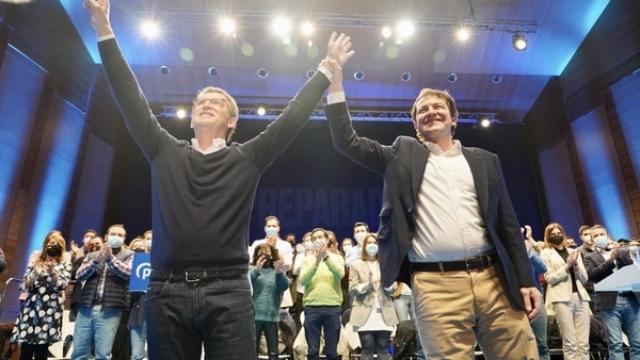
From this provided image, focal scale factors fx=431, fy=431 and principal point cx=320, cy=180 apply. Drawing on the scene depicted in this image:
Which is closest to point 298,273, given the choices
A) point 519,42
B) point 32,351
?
point 32,351

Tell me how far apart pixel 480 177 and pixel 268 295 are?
3.20m

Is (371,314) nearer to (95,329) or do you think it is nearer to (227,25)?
(95,329)

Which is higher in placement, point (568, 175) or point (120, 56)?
point (568, 175)

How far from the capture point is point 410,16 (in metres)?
8.45

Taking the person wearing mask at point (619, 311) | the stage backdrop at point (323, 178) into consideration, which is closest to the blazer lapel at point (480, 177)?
the person wearing mask at point (619, 311)

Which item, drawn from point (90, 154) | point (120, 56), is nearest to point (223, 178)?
point (120, 56)

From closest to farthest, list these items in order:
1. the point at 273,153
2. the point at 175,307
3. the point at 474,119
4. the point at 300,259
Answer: the point at 175,307
the point at 273,153
the point at 300,259
the point at 474,119

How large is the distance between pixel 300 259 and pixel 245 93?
530cm

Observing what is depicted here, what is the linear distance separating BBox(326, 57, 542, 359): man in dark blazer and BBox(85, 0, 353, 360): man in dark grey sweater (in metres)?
0.46

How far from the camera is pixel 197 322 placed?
1.39 metres

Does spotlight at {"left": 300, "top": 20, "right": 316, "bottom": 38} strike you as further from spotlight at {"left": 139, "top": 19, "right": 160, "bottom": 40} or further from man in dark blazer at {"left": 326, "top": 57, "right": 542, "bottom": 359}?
man in dark blazer at {"left": 326, "top": 57, "right": 542, "bottom": 359}

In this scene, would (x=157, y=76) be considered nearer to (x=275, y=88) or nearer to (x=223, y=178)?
(x=275, y=88)

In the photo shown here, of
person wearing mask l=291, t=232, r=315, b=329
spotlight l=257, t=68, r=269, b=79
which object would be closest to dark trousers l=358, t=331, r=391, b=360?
person wearing mask l=291, t=232, r=315, b=329

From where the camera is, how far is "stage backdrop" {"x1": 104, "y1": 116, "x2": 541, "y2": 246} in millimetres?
10180
